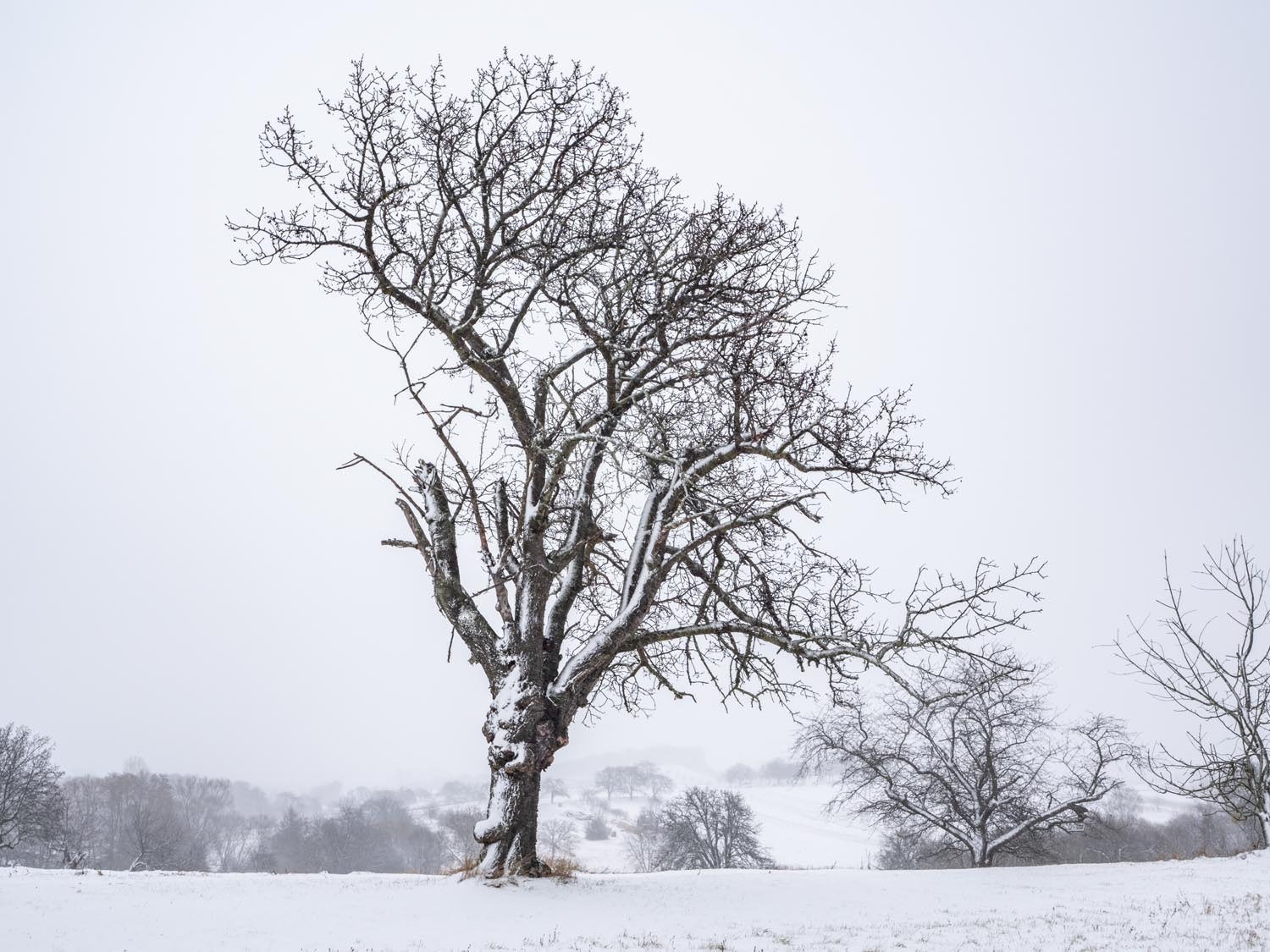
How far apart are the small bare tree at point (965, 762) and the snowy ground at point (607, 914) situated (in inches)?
445

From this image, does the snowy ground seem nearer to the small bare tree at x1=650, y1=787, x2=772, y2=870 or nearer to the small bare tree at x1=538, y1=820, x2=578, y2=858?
the small bare tree at x1=650, y1=787, x2=772, y2=870

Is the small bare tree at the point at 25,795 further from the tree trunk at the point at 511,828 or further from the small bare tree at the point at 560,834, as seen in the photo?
the small bare tree at the point at 560,834

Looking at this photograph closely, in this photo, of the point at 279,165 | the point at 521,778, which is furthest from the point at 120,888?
the point at 279,165

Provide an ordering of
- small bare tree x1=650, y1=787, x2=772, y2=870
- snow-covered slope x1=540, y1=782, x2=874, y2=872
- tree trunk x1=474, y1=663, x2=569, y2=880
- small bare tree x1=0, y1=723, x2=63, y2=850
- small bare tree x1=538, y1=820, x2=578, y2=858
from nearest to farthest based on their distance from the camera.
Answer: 1. tree trunk x1=474, y1=663, x2=569, y2=880
2. small bare tree x1=0, y1=723, x2=63, y2=850
3. small bare tree x1=650, y1=787, x2=772, y2=870
4. snow-covered slope x1=540, y1=782, x2=874, y2=872
5. small bare tree x1=538, y1=820, x2=578, y2=858

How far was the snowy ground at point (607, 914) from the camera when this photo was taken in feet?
19.0

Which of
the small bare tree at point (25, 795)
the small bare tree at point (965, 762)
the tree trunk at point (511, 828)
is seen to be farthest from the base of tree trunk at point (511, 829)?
the small bare tree at point (25, 795)

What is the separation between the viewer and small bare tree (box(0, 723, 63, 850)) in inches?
1177

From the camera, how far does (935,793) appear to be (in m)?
22.3

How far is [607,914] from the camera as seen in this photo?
738 cm

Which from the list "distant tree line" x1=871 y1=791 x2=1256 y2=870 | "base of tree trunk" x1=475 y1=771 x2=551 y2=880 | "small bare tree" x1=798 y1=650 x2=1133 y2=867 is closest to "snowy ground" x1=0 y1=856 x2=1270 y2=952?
"base of tree trunk" x1=475 y1=771 x2=551 y2=880

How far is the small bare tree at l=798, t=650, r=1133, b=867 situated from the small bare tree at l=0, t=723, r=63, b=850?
32519 millimetres

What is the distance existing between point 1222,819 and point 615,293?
Result: 278 feet

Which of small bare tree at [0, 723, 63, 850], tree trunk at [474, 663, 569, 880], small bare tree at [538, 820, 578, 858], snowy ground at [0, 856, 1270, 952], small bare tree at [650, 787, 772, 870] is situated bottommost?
small bare tree at [538, 820, 578, 858]

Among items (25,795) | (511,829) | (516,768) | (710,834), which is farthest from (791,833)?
(516,768)
